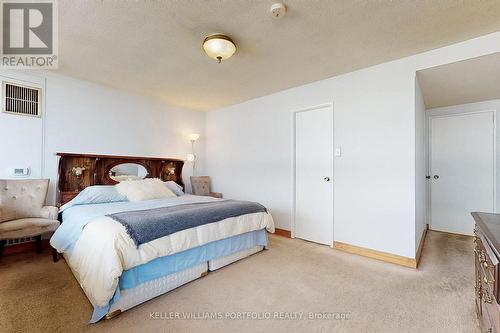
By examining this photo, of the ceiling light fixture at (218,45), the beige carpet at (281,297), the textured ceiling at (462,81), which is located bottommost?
the beige carpet at (281,297)

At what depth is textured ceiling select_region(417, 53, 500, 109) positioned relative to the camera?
2.47 metres

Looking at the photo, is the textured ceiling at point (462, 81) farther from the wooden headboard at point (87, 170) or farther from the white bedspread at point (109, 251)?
the wooden headboard at point (87, 170)

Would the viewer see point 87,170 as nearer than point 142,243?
No

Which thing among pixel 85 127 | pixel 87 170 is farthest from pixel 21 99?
pixel 87 170

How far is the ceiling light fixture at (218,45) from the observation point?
7.15 ft

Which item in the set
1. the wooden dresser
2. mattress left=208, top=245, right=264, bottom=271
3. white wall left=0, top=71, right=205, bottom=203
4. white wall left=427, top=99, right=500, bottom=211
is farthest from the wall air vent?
white wall left=427, top=99, right=500, bottom=211

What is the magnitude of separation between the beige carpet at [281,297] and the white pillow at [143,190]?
3.45 ft

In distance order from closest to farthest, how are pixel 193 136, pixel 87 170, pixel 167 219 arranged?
pixel 167 219 → pixel 87 170 → pixel 193 136

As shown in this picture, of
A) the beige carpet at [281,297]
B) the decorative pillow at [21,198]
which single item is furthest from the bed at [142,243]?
the decorative pillow at [21,198]

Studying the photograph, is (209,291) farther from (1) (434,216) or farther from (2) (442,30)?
(1) (434,216)

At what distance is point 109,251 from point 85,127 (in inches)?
105

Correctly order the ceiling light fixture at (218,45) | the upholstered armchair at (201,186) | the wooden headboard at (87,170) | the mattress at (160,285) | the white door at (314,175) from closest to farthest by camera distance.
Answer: the mattress at (160,285), the ceiling light fixture at (218,45), the wooden headboard at (87,170), the white door at (314,175), the upholstered armchair at (201,186)

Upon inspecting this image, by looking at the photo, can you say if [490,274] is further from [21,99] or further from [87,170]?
[21,99]

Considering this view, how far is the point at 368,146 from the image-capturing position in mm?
2949
